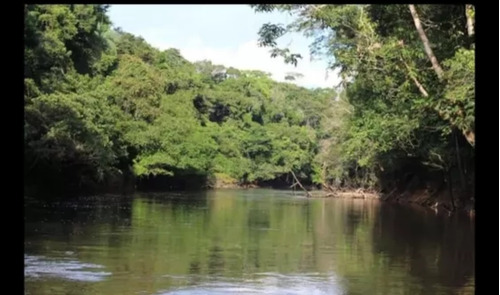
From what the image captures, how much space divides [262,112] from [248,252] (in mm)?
42919

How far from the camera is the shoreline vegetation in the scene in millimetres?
10625

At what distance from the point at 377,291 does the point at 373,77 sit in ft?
19.2

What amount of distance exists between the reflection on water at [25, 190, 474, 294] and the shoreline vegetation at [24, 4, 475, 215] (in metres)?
2.19

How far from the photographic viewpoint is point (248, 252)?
12891 millimetres

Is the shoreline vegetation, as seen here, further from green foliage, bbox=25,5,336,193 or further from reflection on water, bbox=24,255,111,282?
reflection on water, bbox=24,255,111,282

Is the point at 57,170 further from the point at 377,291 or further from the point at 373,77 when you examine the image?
the point at 377,291

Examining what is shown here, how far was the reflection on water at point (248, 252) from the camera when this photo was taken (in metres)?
9.18

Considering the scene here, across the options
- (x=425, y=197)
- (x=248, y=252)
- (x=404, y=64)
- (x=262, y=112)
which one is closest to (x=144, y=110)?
(x=425, y=197)

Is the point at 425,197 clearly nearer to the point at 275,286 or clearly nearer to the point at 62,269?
the point at 275,286

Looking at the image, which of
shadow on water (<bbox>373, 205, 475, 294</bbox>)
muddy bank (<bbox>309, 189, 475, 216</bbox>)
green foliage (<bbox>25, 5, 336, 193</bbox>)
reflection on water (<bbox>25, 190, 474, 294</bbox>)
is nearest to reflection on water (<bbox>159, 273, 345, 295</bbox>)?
reflection on water (<bbox>25, 190, 474, 294</bbox>)

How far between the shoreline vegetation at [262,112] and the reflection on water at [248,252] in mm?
2187

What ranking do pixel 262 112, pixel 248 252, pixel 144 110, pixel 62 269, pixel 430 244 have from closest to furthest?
1. pixel 62 269
2. pixel 248 252
3. pixel 430 244
4. pixel 144 110
5. pixel 262 112

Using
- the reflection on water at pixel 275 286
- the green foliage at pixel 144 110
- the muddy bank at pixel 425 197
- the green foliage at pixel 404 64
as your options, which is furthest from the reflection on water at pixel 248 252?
the green foliage at pixel 144 110

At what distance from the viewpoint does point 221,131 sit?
163ft
